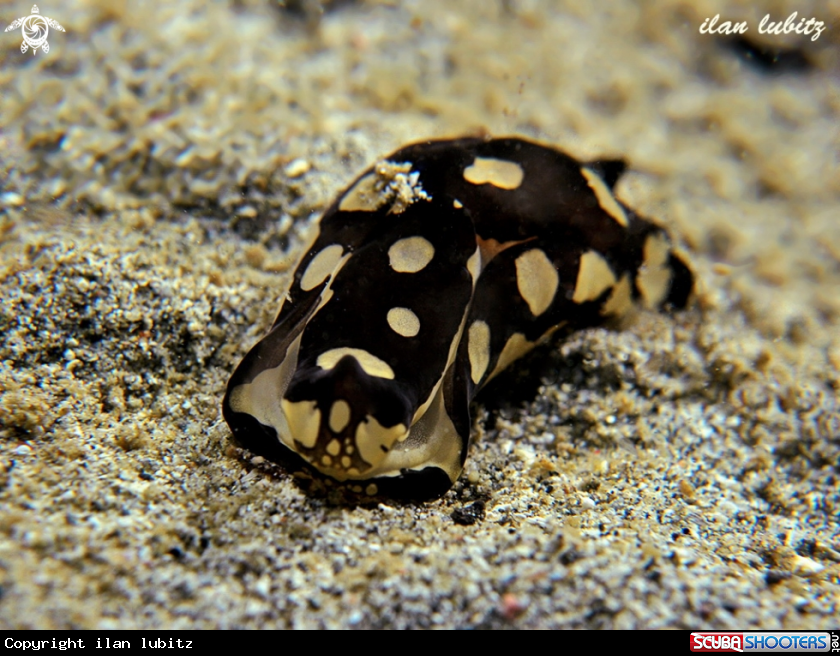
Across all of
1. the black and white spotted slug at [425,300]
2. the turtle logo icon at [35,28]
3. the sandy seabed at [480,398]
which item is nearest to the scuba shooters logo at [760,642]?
the sandy seabed at [480,398]

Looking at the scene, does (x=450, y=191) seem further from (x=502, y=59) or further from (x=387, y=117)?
(x=502, y=59)

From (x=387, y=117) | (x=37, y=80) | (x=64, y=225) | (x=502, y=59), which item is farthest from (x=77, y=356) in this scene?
(x=502, y=59)

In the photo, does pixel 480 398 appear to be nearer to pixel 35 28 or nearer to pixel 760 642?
pixel 760 642

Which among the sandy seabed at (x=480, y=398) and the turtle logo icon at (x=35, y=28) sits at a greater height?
the turtle logo icon at (x=35, y=28)

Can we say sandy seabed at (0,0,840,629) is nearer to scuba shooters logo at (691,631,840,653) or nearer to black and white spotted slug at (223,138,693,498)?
scuba shooters logo at (691,631,840,653)

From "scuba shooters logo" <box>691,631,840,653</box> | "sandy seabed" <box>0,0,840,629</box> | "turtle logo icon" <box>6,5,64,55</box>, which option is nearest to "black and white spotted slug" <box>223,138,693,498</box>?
"sandy seabed" <box>0,0,840,629</box>

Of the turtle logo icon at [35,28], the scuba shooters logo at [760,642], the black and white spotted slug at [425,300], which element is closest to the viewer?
the scuba shooters logo at [760,642]

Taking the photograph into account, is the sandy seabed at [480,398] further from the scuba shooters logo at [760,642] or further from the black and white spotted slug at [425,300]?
the black and white spotted slug at [425,300]
